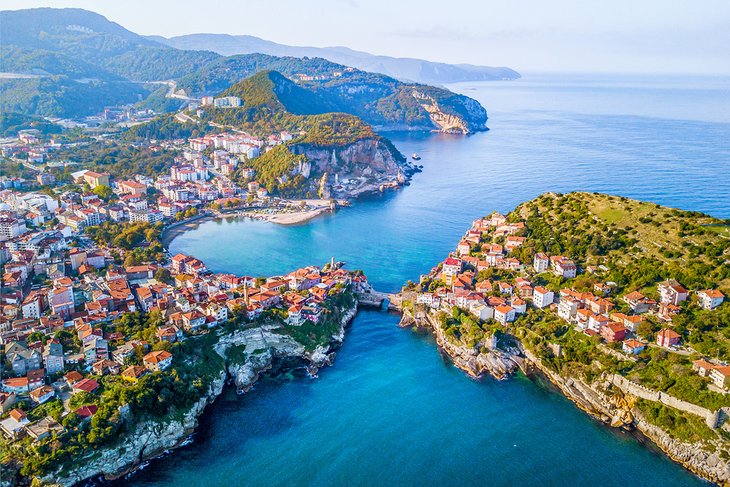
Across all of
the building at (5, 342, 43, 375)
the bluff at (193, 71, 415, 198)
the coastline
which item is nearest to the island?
the building at (5, 342, 43, 375)

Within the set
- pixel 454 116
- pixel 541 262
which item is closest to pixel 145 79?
pixel 454 116

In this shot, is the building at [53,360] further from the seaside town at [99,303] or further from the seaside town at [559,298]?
the seaside town at [559,298]

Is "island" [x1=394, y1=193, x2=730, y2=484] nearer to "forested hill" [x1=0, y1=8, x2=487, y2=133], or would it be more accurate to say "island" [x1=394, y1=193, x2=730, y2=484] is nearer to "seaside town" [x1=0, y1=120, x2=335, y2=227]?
"seaside town" [x1=0, y1=120, x2=335, y2=227]

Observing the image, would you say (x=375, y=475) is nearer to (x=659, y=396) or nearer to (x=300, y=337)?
(x=300, y=337)

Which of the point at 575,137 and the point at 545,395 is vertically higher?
the point at 575,137

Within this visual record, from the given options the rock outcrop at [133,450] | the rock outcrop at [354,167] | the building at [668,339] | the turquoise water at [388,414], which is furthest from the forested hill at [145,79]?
the building at [668,339]

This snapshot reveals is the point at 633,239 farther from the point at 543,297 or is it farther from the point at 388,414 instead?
the point at 388,414

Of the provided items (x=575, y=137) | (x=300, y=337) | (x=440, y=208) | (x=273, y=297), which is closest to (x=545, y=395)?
(x=300, y=337)

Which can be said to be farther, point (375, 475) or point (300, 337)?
point (300, 337)
